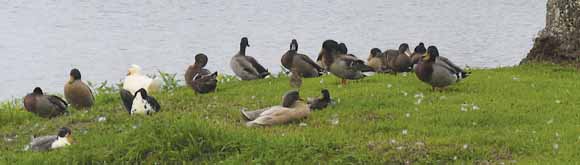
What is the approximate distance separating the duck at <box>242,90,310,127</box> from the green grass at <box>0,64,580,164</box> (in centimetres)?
17

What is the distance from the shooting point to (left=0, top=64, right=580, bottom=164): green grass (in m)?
11.2

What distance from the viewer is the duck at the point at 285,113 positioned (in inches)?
508

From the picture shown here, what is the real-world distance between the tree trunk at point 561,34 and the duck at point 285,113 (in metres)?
Answer: 7.05

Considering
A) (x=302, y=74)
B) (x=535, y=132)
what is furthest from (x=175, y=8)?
(x=535, y=132)

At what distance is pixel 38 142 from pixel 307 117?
11.8 ft

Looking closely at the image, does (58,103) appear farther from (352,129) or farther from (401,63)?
(401,63)

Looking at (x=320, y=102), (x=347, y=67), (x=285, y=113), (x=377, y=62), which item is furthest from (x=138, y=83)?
(x=285, y=113)

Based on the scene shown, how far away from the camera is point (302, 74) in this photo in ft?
61.5

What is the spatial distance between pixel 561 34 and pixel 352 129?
7.47m

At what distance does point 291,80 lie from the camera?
16906mm

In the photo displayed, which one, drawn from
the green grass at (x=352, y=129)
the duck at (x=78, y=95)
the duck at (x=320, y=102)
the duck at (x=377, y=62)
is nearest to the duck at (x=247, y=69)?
the duck at (x=377, y=62)

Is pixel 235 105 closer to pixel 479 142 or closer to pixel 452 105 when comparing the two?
pixel 452 105

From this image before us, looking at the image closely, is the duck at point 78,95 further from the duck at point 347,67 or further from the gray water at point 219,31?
the gray water at point 219,31

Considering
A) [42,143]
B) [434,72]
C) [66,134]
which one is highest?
[434,72]
